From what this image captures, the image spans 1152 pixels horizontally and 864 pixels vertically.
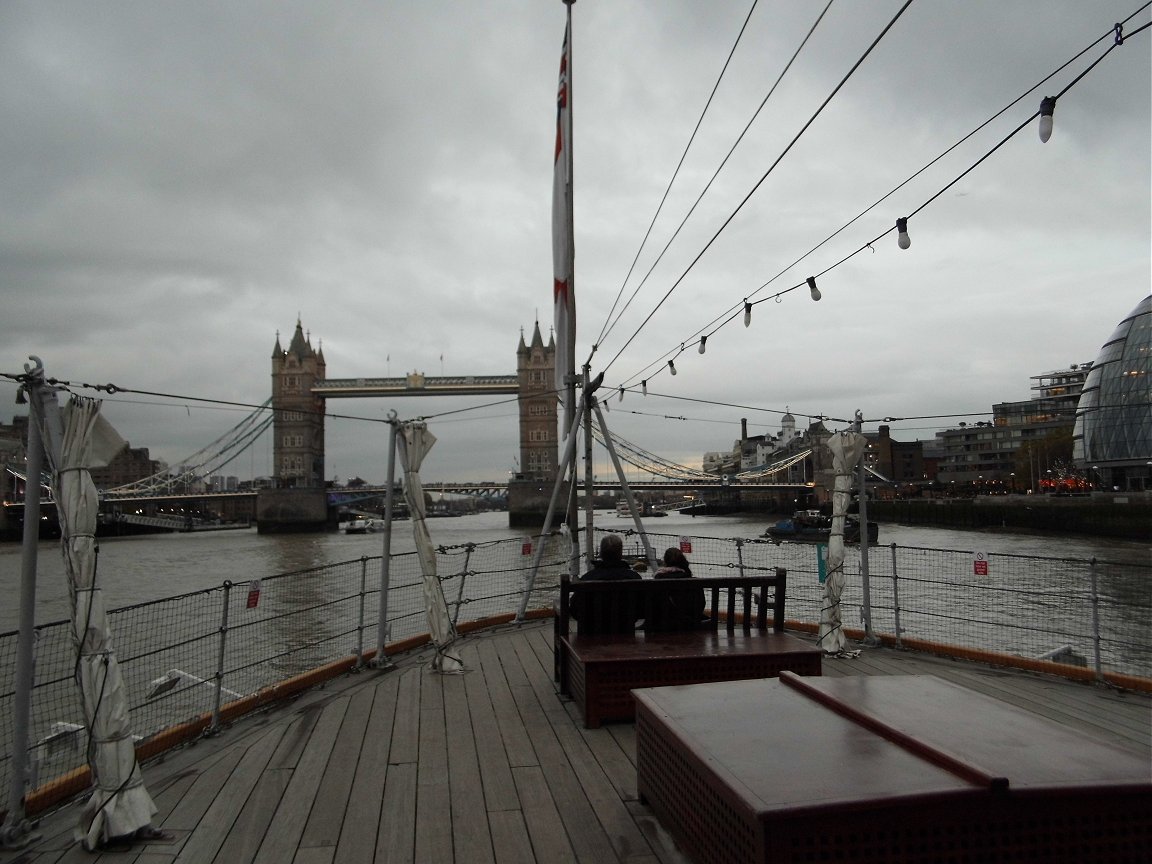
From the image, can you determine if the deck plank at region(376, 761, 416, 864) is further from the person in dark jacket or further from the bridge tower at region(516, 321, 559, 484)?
the bridge tower at region(516, 321, 559, 484)

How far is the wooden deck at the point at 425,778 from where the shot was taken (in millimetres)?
2660

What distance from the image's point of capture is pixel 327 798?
10.1 feet

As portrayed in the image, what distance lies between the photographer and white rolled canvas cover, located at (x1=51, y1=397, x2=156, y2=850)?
278 cm

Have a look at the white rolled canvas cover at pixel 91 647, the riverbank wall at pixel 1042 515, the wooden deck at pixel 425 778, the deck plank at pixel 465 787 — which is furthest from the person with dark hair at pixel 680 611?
the riverbank wall at pixel 1042 515

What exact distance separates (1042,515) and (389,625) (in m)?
36.9

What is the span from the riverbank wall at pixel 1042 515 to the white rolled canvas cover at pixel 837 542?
101 ft

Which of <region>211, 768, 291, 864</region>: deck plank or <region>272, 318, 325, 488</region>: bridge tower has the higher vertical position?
<region>272, 318, 325, 488</region>: bridge tower

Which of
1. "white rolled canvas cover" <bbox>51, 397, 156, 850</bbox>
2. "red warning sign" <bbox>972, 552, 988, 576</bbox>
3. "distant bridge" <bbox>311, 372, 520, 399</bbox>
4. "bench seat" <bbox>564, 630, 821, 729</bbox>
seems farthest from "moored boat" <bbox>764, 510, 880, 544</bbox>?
"distant bridge" <bbox>311, 372, 520, 399</bbox>

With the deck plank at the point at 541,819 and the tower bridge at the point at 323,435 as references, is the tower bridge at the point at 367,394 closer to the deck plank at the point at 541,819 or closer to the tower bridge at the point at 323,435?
the tower bridge at the point at 323,435

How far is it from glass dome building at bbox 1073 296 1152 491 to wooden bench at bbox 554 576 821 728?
170 ft

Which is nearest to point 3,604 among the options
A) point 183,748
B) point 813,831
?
point 183,748

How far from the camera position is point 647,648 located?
158 inches

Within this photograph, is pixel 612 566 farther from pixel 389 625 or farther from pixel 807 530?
pixel 807 530

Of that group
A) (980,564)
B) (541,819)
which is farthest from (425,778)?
(980,564)
